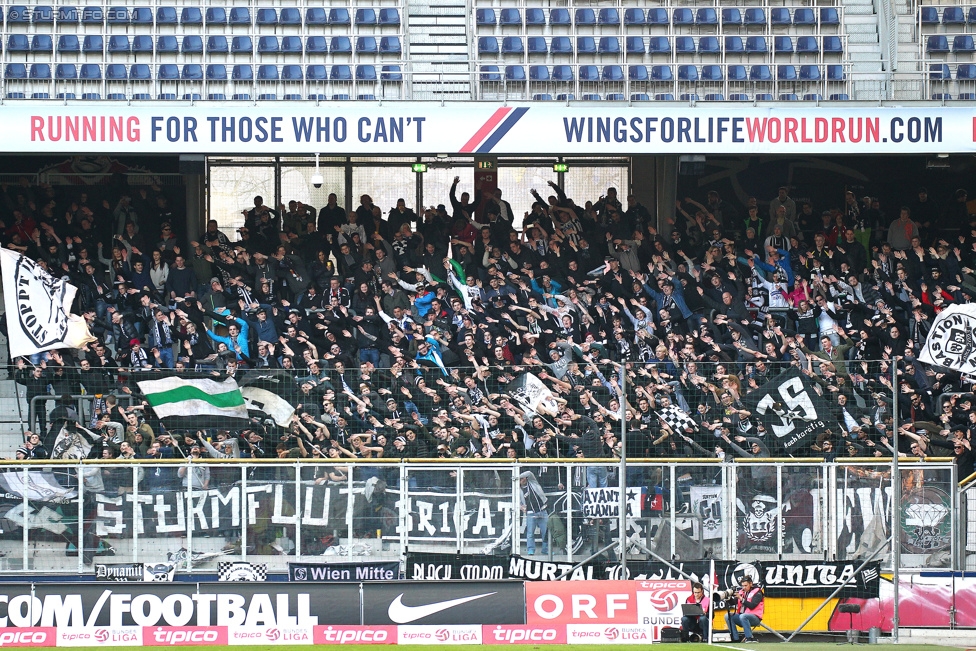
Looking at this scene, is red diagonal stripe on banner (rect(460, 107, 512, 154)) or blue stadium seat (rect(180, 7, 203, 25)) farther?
blue stadium seat (rect(180, 7, 203, 25))

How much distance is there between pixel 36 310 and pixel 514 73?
828cm

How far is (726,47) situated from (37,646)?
14.3 m

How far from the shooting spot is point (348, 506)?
15.8 m

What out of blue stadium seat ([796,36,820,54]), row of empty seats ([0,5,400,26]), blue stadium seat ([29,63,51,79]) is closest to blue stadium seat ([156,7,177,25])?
row of empty seats ([0,5,400,26])

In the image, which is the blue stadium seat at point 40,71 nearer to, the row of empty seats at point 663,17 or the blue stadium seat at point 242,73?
the blue stadium seat at point 242,73

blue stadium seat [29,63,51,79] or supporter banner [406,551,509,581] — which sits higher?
blue stadium seat [29,63,51,79]

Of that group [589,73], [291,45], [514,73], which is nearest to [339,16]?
[291,45]

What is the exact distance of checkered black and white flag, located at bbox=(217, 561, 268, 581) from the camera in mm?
15695

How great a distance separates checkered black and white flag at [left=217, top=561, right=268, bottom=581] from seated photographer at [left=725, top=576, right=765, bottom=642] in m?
5.46

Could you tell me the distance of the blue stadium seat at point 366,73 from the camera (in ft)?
69.4

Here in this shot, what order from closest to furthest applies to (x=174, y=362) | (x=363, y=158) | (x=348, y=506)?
(x=348, y=506) < (x=174, y=362) < (x=363, y=158)

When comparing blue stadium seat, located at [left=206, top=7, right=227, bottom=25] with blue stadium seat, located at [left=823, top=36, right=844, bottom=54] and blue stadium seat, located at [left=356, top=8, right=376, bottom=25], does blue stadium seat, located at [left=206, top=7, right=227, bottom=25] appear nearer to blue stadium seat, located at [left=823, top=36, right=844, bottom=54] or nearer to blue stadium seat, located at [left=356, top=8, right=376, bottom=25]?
blue stadium seat, located at [left=356, top=8, right=376, bottom=25]

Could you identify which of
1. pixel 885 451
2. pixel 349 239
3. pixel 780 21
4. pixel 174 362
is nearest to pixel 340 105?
pixel 349 239

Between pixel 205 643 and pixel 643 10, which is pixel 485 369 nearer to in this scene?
pixel 205 643
